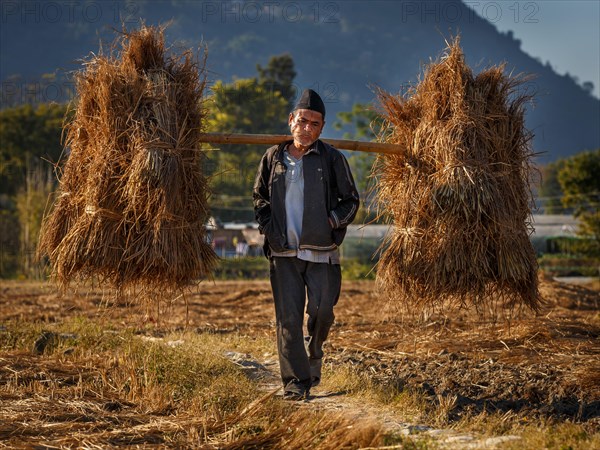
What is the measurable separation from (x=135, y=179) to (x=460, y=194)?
2.50 meters

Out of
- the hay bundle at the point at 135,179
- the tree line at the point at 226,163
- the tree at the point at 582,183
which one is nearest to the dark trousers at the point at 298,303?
the hay bundle at the point at 135,179

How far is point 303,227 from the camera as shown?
615 centimetres

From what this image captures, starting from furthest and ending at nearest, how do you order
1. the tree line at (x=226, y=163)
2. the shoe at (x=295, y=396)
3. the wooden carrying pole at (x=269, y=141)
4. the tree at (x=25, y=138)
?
the tree at (x=25, y=138)
the tree line at (x=226, y=163)
the wooden carrying pole at (x=269, y=141)
the shoe at (x=295, y=396)

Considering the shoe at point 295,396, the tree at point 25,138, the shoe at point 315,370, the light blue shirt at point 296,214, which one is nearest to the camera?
the shoe at point 295,396

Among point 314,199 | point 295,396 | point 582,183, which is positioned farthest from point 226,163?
point 295,396

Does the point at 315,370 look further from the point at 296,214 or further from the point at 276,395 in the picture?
the point at 296,214

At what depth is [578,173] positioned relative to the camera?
24875 millimetres

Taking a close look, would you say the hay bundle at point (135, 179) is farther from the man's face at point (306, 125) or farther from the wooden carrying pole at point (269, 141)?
the man's face at point (306, 125)

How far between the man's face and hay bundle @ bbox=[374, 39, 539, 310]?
3.47 ft

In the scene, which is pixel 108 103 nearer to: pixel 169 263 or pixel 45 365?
pixel 169 263

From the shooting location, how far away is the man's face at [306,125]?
20.4 ft

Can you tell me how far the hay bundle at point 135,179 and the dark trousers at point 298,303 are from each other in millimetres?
Result: 639

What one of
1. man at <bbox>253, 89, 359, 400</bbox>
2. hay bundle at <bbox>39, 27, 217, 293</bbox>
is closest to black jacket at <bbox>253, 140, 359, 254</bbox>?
man at <bbox>253, 89, 359, 400</bbox>

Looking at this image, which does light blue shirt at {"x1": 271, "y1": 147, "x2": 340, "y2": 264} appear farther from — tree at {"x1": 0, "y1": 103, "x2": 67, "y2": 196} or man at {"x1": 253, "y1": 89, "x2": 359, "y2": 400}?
tree at {"x1": 0, "y1": 103, "x2": 67, "y2": 196}
